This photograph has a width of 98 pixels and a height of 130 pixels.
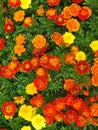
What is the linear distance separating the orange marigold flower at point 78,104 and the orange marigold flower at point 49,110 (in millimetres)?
183

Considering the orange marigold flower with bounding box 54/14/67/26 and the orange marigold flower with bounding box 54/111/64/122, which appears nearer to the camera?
the orange marigold flower with bounding box 54/111/64/122

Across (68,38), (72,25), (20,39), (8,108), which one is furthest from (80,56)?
(8,108)

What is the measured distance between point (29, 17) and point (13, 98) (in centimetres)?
83

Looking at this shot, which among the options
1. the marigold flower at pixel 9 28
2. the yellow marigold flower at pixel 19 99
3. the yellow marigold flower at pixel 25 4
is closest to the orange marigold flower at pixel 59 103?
the yellow marigold flower at pixel 19 99

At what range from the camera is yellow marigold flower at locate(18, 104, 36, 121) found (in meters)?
4.30

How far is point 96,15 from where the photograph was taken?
4.68 meters

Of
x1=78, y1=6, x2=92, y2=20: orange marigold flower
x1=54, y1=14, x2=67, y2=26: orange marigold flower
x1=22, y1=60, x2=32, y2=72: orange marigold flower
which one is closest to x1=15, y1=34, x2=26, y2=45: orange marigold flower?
x1=22, y1=60, x2=32, y2=72: orange marigold flower

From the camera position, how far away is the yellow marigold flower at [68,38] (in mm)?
4473

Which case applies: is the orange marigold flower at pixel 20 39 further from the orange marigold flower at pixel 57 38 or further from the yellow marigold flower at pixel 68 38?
the yellow marigold flower at pixel 68 38

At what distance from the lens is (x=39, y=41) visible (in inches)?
179

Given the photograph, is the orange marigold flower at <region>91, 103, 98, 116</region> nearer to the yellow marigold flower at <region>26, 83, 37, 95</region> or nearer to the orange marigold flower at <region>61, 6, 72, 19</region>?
the yellow marigold flower at <region>26, 83, 37, 95</region>

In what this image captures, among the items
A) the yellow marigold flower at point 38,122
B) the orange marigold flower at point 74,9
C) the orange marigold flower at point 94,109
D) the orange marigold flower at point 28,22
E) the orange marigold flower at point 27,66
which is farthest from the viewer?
the orange marigold flower at point 28,22

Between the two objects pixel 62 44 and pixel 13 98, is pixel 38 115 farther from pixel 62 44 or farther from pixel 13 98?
pixel 62 44

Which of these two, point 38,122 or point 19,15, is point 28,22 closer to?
point 19,15
